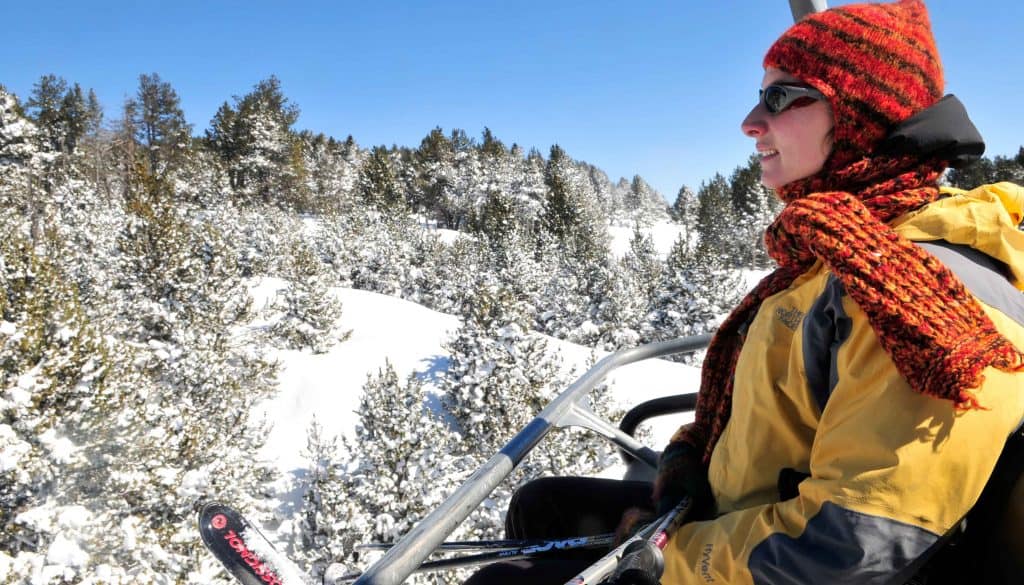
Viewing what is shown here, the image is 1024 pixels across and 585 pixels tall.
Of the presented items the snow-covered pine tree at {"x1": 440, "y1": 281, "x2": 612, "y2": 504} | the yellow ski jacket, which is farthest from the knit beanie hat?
the snow-covered pine tree at {"x1": 440, "y1": 281, "x2": 612, "y2": 504}

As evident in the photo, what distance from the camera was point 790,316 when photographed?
1588mm

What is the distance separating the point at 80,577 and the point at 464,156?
69466mm

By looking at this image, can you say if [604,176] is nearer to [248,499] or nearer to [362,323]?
[362,323]

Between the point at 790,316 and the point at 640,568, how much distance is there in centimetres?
79

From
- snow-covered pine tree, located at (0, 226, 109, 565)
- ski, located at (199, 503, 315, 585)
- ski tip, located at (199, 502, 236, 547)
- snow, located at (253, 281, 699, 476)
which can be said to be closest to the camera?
ski, located at (199, 503, 315, 585)

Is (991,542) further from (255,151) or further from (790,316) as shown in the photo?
(255,151)

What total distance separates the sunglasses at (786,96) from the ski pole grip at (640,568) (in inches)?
53.3

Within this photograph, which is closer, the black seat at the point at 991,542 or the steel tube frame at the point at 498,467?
the black seat at the point at 991,542

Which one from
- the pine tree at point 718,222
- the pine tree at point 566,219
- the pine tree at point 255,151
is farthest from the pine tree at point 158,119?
the pine tree at point 718,222

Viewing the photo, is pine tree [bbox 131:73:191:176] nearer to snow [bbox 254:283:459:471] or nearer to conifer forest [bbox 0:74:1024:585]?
conifer forest [bbox 0:74:1024:585]

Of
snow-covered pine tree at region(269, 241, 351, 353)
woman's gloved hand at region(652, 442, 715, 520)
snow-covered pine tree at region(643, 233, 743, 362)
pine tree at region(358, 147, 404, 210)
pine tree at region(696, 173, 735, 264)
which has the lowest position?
woman's gloved hand at region(652, 442, 715, 520)

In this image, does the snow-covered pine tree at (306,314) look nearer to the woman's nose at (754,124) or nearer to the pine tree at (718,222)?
the woman's nose at (754,124)

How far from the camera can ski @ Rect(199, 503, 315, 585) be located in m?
2.21

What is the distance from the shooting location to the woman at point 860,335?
118cm
